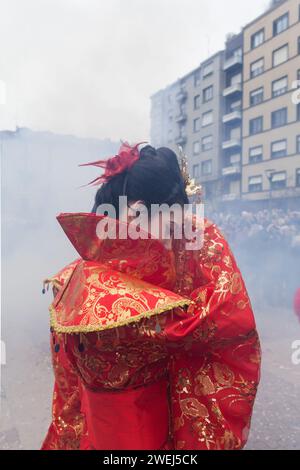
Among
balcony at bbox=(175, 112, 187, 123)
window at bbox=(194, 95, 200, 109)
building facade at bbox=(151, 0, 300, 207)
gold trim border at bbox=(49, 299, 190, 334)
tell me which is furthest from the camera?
window at bbox=(194, 95, 200, 109)

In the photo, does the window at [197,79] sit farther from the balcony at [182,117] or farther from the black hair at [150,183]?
the black hair at [150,183]

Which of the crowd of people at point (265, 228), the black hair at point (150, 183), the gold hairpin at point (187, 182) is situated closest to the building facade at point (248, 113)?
the crowd of people at point (265, 228)

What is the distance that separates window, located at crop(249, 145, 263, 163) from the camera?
82.9 feet

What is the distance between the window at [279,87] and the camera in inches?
887

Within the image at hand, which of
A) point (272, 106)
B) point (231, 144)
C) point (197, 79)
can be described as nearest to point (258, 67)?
point (272, 106)

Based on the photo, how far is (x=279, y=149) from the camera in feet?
77.6

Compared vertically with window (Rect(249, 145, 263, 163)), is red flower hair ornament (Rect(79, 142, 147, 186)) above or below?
below

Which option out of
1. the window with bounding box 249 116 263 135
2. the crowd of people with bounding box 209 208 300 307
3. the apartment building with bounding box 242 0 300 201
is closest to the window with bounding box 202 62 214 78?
the apartment building with bounding box 242 0 300 201

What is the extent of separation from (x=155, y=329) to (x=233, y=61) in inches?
1125

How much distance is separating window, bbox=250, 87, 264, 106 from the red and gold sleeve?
2629 cm

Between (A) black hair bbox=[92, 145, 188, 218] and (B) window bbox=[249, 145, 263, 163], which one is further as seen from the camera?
(B) window bbox=[249, 145, 263, 163]

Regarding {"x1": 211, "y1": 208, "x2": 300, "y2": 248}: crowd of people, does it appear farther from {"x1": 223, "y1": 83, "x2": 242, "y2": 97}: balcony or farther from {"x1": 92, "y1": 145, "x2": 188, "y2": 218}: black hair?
{"x1": 223, "y1": 83, "x2": 242, "y2": 97}: balcony

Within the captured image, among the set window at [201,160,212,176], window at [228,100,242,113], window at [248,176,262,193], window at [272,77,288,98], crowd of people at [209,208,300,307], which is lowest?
crowd of people at [209,208,300,307]

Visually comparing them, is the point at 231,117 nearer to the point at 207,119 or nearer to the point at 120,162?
the point at 207,119
